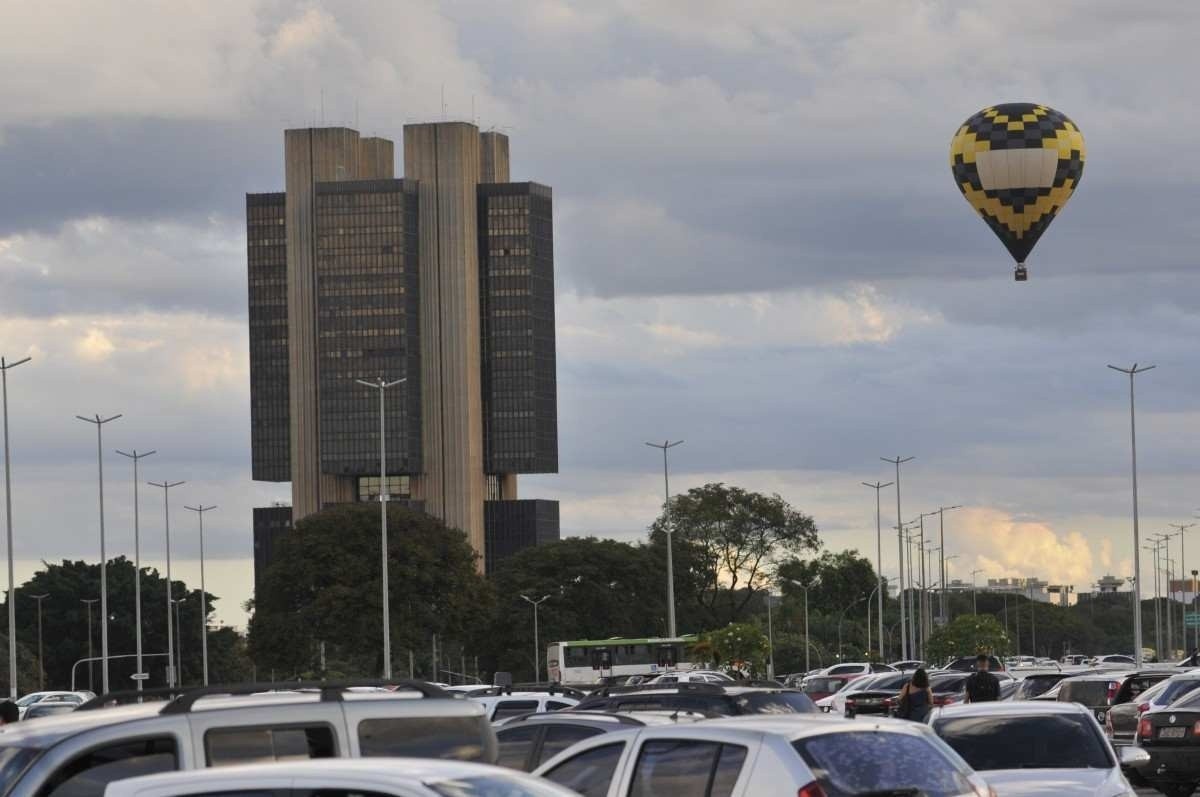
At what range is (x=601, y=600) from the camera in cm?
13300

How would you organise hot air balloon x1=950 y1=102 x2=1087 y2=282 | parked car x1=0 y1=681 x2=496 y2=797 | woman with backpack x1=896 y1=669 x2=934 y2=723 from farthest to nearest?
1. hot air balloon x1=950 y1=102 x2=1087 y2=282
2. woman with backpack x1=896 y1=669 x2=934 y2=723
3. parked car x1=0 y1=681 x2=496 y2=797

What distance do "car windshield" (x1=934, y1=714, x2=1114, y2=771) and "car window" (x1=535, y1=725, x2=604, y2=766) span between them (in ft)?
9.21

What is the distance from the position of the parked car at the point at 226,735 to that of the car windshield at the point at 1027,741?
5710mm

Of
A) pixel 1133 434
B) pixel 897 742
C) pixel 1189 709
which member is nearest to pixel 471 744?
pixel 897 742

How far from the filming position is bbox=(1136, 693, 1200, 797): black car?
2503cm

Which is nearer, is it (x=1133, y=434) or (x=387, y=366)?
(x=1133, y=434)

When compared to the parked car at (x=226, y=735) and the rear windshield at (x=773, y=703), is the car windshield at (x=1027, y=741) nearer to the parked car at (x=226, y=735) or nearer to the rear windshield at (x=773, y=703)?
the rear windshield at (x=773, y=703)

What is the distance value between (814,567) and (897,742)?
136m

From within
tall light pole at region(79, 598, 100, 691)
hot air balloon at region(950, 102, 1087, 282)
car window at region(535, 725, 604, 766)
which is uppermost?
hot air balloon at region(950, 102, 1087, 282)

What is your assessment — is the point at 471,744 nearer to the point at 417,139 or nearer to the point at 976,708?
the point at 976,708

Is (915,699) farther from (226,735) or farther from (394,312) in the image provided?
(394,312)

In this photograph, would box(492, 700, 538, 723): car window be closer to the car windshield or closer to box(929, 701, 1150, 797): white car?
box(929, 701, 1150, 797): white car

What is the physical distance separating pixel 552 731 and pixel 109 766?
21.8 ft

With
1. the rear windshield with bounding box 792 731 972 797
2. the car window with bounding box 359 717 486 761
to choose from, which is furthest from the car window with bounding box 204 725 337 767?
the rear windshield with bounding box 792 731 972 797
